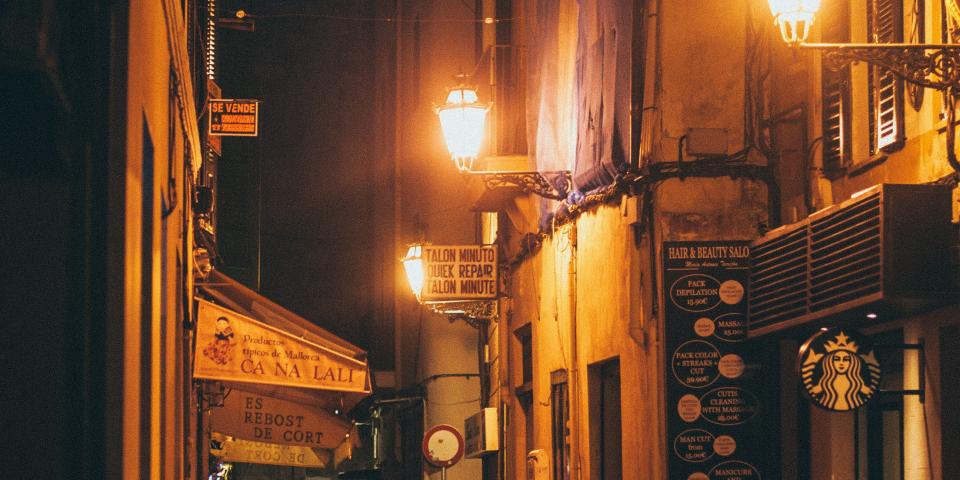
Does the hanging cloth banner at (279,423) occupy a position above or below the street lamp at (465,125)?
below

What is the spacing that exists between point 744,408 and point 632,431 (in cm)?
124

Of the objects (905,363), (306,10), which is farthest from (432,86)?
(905,363)

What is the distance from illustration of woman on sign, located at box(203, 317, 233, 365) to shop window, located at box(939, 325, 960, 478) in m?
6.46

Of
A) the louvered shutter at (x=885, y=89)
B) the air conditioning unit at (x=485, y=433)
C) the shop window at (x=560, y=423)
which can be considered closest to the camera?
the louvered shutter at (x=885, y=89)

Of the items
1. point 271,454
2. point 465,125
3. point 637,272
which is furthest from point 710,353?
point 271,454

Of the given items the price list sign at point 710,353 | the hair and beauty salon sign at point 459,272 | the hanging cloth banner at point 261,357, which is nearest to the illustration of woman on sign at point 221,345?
the hanging cloth banner at point 261,357

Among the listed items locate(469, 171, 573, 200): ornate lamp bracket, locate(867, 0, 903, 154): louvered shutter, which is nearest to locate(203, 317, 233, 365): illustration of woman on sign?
locate(469, 171, 573, 200): ornate lamp bracket

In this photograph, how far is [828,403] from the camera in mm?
8227

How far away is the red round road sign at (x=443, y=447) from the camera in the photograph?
20.4m

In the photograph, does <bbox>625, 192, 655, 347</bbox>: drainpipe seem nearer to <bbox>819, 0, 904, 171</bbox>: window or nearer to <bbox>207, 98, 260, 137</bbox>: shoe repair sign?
<bbox>819, 0, 904, 171</bbox>: window

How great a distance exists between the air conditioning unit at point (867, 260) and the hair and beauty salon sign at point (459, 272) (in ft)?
26.5

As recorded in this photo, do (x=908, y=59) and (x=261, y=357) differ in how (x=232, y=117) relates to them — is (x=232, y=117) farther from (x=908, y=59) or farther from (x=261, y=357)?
(x=908, y=59)

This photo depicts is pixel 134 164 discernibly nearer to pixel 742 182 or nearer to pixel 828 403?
pixel 828 403

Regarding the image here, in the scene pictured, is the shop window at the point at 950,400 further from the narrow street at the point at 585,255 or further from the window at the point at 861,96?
the window at the point at 861,96
